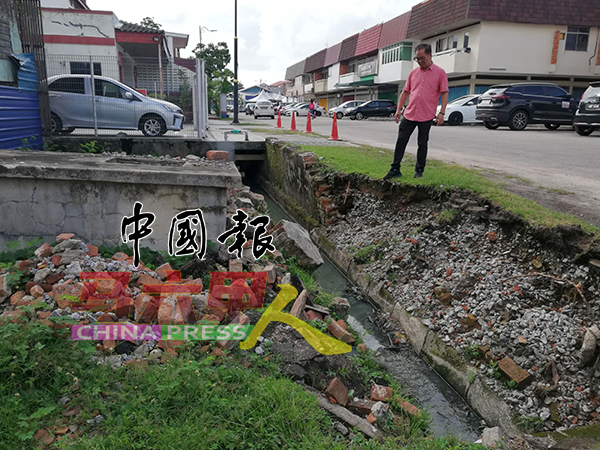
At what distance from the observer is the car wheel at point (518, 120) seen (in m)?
17.7

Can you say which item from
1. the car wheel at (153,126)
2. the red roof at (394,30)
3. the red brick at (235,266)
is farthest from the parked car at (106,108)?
the red roof at (394,30)

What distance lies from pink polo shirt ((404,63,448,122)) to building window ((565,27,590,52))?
31.4 meters

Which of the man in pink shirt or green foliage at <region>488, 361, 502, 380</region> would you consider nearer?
green foliage at <region>488, 361, 502, 380</region>

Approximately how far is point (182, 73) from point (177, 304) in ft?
30.9

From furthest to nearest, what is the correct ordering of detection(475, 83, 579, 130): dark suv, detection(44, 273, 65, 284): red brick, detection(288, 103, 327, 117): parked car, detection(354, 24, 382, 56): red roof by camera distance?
detection(354, 24, 382, 56): red roof
detection(288, 103, 327, 117): parked car
detection(475, 83, 579, 130): dark suv
detection(44, 273, 65, 284): red brick

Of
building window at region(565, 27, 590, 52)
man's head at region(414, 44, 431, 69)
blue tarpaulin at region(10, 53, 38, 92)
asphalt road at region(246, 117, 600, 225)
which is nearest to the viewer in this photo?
asphalt road at region(246, 117, 600, 225)

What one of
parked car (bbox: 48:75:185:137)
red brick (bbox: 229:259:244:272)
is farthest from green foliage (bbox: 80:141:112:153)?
red brick (bbox: 229:259:244:272)

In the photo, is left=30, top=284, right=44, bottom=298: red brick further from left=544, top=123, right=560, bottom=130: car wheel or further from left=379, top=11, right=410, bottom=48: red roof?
left=379, top=11, right=410, bottom=48: red roof

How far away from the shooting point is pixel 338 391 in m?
3.48

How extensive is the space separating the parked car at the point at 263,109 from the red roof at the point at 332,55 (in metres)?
24.6

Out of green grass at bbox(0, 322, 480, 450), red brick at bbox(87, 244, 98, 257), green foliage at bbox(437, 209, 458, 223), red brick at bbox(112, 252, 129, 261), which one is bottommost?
green grass at bbox(0, 322, 480, 450)

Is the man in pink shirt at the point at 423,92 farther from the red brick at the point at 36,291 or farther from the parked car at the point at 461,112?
the parked car at the point at 461,112

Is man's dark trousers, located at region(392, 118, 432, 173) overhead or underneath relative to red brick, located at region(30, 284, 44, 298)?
overhead

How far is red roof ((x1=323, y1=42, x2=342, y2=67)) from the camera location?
55272mm
